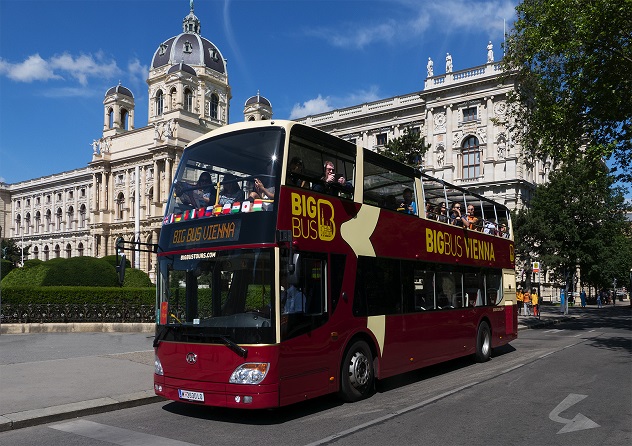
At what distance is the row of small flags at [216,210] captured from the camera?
7527 millimetres

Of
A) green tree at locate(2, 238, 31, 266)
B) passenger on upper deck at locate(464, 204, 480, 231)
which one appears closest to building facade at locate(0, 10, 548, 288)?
green tree at locate(2, 238, 31, 266)

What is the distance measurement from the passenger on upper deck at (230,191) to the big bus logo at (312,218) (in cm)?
75

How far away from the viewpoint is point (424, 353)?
425 inches

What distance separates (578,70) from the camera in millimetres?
21938

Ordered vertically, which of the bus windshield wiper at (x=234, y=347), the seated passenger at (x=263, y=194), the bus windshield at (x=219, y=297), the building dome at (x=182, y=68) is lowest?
the bus windshield wiper at (x=234, y=347)

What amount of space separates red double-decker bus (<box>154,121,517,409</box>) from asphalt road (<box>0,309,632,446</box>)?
0.41 meters

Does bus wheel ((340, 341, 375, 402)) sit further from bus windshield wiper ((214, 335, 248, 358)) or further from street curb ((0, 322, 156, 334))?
street curb ((0, 322, 156, 334))

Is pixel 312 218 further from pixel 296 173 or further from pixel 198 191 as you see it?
pixel 198 191

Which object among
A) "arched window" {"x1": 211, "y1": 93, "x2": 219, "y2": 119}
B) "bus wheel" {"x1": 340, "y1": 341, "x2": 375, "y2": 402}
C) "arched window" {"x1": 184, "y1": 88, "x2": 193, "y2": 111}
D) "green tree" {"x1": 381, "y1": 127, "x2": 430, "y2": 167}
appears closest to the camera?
"bus wheel" {"x1": 340, "y1": 341, "x2": 375, "y2": 402}

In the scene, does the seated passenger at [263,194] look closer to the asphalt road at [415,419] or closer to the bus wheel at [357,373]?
the bus wheel at [357,373]

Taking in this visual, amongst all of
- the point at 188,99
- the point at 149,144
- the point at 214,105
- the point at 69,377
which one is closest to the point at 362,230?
the point at 69,377

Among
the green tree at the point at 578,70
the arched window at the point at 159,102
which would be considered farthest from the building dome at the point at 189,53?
the green tree at the point at 578,70

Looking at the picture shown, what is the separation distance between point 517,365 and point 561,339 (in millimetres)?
7964

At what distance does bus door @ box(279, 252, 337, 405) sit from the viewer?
287 inches
